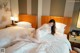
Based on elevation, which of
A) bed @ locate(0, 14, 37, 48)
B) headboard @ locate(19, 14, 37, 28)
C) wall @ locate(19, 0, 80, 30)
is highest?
wall @ locate(19, 0, 80, 30)

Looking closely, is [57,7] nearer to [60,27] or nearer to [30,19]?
[60,27]

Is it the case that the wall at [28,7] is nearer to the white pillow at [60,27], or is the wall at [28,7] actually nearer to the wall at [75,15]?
the white pillow at [60,27]

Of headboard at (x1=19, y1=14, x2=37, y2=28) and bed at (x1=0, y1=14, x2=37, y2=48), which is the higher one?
headboard at (x1=19, y1=14, x2=37, y2=28)

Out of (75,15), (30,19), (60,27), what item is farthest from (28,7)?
(75,15)

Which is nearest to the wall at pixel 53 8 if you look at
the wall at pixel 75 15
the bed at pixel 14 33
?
the wall at pixel 75 15

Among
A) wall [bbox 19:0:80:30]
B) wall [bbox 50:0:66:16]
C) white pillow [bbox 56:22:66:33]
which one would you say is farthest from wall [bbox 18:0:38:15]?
white pillow [bbox 56:22:66:33]

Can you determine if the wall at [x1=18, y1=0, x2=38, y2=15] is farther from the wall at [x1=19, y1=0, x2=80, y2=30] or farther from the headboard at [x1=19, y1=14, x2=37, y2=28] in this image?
the headboard at [x1=19, y1=14, x2=37, y2=28]

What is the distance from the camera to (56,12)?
3.57m

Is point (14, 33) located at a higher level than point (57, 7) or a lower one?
lower

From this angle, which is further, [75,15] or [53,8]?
[53,8]

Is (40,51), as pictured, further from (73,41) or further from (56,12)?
(56,12)

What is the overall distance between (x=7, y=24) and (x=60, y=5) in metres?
2.28

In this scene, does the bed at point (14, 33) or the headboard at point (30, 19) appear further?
the headboard at point (30, 19)

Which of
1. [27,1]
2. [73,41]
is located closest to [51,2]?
[27,1]
